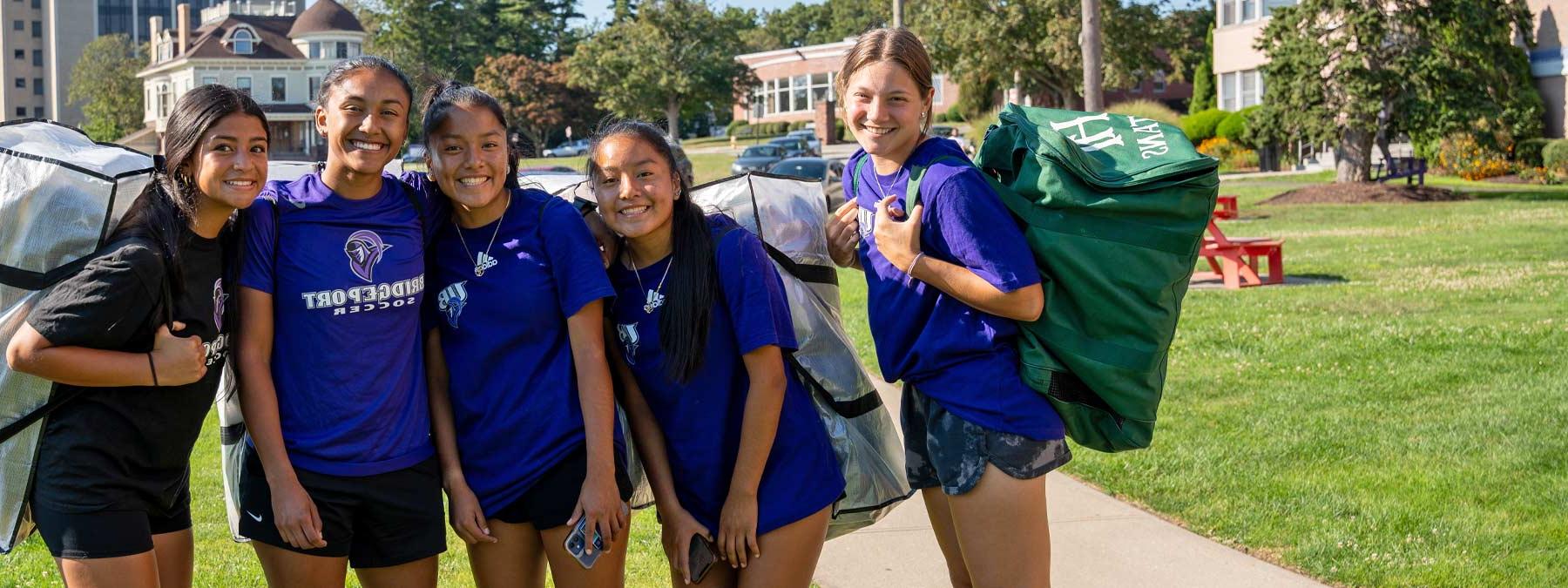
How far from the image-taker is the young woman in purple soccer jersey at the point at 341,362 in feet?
10.6

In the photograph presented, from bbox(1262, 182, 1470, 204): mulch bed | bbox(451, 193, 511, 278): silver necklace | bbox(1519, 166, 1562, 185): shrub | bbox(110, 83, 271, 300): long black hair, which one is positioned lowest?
bbox(451, 193, 511, 278): silver necklace

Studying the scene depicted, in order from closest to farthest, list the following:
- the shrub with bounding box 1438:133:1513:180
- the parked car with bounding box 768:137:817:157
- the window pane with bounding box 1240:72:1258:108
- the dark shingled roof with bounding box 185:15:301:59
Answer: the shrub with bounding box 1438:133:1513:180 < the window pane with bounding box 1240:72:1258:108 < the parked car with bounding box 768:137:817:157 < the dark shingled roof with bounding box 185:15:301:59

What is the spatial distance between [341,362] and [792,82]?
80.6 m

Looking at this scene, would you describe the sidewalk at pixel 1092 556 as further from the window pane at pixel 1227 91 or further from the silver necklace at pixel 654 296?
the window pane at pixel 1227 91

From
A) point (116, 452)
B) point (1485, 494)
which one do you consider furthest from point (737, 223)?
point (1485, 494)

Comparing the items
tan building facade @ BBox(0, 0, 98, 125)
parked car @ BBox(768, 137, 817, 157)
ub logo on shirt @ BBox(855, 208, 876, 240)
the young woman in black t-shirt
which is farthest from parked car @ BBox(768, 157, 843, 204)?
tan building facade @ BBox(0, 0, 98, 125)

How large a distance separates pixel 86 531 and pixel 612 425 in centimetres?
124

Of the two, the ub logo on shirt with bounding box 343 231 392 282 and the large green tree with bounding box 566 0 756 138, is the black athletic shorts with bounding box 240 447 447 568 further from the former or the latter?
the large green tree with bounding box 566 0 756 138

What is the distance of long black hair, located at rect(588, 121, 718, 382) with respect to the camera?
3328 millimetres

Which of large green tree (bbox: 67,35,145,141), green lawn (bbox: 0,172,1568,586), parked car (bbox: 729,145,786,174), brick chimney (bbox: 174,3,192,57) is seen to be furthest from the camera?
large green tree (bbox: 67,35,145,141)

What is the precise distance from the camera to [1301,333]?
31.1ft

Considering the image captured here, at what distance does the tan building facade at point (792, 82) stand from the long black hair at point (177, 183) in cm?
7435

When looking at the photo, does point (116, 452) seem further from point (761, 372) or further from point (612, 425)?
point (761, 372)

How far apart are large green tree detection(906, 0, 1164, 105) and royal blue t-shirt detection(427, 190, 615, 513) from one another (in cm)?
3692
